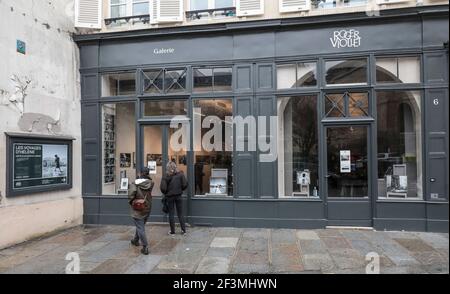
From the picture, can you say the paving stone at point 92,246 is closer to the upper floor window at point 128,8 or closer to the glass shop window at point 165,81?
the glass shop window at point 165,81

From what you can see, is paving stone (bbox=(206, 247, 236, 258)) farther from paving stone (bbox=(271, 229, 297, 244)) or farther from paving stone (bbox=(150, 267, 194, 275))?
paving stone (bbox=(271, 229, 297, 244))

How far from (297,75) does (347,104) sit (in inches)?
54.1

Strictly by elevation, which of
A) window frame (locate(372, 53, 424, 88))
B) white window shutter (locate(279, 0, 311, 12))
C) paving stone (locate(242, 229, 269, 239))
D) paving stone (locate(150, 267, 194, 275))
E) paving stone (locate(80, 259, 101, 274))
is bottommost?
paving stone (locate(150, 267, 194, 275))

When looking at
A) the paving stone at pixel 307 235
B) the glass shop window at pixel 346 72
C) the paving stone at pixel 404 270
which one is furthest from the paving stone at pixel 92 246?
the glass shop window at pixel 346 72

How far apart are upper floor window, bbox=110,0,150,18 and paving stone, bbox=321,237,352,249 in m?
7.22

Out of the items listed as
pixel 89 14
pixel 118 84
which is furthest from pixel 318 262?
pixel 89 14

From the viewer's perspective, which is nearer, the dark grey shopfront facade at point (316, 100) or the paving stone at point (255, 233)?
the paving stone at point (255, 233)

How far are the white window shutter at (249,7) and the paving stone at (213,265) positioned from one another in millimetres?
5804

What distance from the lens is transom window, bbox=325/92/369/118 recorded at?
8.80m

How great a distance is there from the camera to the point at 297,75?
9078mm

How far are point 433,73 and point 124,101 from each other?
7516 millimetres

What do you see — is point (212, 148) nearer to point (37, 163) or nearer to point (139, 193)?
point (139, 193)

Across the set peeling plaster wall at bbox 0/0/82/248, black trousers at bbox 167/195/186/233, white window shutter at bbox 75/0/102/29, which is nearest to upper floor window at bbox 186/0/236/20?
white window shutter at bbox 75/0/102/29

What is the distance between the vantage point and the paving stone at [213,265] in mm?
6054
